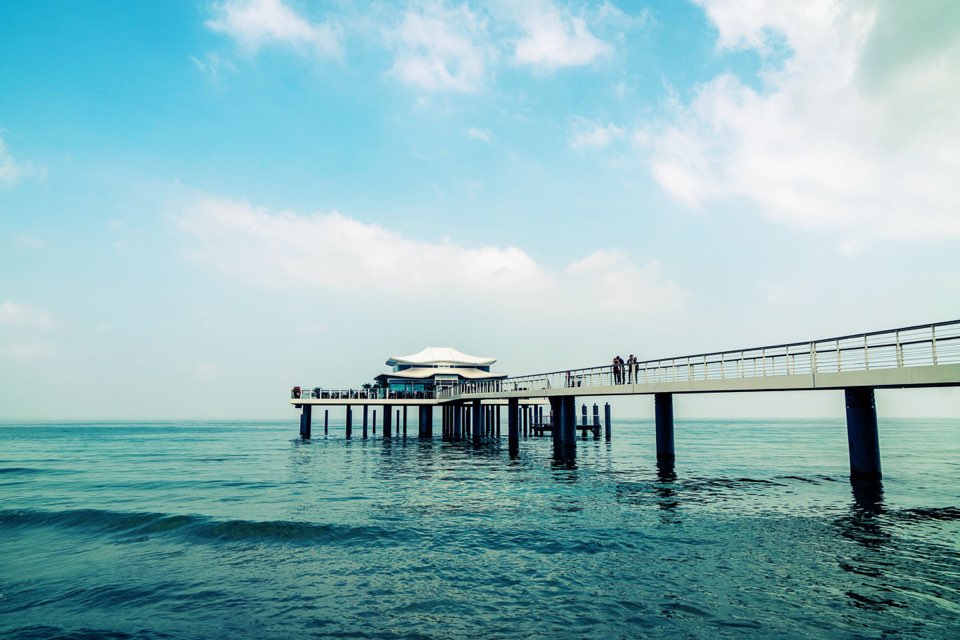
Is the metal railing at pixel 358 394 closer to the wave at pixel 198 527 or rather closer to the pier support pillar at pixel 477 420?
the pier support pillar at pixel 477 420

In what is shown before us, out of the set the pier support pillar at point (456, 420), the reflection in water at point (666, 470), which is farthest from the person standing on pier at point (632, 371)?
the pier support pillar at point (456, 420)

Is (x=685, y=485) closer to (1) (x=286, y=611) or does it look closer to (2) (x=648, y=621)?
(2) (x=648, y=621)

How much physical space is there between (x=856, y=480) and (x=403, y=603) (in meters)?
19.4

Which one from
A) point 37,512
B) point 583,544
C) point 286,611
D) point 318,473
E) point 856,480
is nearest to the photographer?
point 286,611

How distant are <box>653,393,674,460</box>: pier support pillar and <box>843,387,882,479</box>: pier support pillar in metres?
9.74

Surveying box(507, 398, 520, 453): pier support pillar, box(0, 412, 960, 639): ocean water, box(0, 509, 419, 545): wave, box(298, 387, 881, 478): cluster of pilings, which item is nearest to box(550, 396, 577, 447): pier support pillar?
box(298, 387, 881, 478): cluster of pilings

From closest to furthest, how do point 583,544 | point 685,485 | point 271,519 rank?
point 583,544 → point 271,519 → point 685,485

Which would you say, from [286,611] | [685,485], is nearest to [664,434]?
[685,485]

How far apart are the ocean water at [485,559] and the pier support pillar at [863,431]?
722 millimetres

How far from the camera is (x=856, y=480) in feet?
69.8

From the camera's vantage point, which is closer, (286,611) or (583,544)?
(286,611)

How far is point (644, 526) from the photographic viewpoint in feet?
49.4

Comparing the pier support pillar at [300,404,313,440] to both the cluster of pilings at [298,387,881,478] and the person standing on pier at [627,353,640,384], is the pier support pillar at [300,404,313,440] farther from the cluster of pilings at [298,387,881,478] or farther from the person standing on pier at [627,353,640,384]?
the person standing on pier at [627,353,640,384]

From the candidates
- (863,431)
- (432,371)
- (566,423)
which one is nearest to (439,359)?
(432,371)
